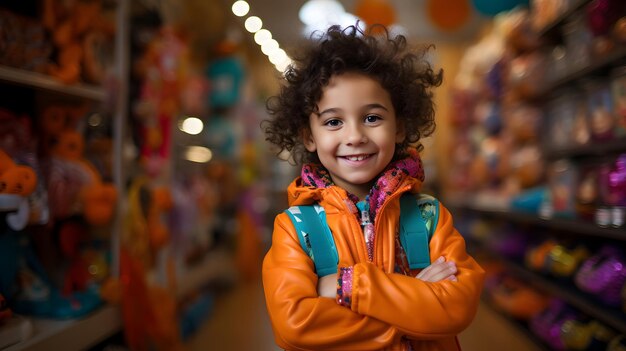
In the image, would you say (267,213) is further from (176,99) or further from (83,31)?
(83,31)

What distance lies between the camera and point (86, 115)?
2.02 metres

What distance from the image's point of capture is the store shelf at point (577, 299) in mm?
1727

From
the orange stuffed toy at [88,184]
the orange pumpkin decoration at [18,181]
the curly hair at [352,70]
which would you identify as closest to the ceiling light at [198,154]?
the orange stuffed toy at [88,184]

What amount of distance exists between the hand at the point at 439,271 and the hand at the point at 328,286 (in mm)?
211

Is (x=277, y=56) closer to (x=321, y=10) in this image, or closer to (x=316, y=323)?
(x=321, y=10)

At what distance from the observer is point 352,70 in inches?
45.3

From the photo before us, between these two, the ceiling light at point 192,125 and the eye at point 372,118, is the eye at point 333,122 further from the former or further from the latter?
the ceiling light at point 192,125

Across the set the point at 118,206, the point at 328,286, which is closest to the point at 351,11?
the point at 118,206

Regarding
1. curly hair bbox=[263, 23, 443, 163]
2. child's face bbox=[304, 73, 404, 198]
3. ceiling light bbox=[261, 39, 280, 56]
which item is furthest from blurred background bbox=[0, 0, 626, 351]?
ceiling light bbox=[261, 39, 280, 56]

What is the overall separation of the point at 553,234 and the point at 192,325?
90.3 inches

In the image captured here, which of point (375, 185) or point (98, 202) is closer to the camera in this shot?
point (375, 185)

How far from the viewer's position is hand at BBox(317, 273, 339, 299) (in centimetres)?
102

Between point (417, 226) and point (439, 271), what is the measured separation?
0.14 m

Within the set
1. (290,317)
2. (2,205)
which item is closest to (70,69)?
(2,205)
